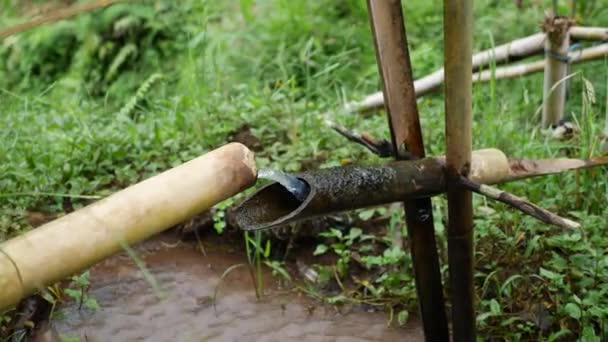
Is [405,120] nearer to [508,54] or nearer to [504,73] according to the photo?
[508,54]

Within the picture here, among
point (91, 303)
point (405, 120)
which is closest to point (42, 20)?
point (405, 120)

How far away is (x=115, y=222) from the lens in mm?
1175

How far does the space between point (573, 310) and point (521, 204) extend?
0.70m

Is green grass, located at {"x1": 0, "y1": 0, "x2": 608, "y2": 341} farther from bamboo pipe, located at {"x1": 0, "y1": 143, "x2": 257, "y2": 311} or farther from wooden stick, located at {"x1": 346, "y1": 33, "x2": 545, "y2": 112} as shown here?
bamboo pipe, located at {"x1": 0, "y1": 143, "x2": 257, "y2": 311}

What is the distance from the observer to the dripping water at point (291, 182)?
147 cm

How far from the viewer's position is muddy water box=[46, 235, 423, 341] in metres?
2.26

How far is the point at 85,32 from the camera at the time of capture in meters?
6.88

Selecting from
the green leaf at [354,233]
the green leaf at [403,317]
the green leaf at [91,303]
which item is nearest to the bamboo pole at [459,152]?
the green leaf at [403,317]

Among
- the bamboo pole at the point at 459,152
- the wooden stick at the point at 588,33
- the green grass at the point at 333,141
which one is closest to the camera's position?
the bamboo pole at the point at 459,152

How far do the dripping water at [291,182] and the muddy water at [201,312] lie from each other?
0.92m

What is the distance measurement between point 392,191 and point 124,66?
574cm

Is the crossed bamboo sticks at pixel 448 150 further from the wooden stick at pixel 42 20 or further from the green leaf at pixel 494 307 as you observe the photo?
the wooden stick at pixel 42 20

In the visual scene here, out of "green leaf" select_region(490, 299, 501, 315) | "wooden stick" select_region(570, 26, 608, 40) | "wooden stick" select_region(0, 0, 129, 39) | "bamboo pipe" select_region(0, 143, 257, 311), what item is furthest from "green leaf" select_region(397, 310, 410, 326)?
"wooden stick" select_region(570, 26, 608, 40)

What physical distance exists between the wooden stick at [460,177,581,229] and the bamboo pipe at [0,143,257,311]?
0.56 meters
